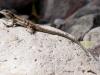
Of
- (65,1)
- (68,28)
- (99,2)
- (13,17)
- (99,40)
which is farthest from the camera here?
(65,1)

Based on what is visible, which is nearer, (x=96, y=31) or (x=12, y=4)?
(x=96, y=31)

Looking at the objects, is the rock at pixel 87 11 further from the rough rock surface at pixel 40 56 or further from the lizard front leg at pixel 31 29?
the rough rock surface at pixel 40 56

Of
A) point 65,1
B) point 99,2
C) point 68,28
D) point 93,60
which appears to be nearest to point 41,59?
point 93,60

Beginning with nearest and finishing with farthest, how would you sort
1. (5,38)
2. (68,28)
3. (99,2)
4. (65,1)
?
(5,38), (68,28), (99,2), (65,1)

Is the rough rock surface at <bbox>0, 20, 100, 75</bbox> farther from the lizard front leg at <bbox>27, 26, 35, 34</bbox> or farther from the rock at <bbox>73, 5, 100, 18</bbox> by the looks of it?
the rock at <bbox>73, 5, 100, 18</bbox>

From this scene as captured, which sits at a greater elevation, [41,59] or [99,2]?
[99,2]

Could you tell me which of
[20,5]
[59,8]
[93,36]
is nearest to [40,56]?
[93,36]

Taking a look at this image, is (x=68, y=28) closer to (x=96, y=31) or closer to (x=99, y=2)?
(x=96, y=31)

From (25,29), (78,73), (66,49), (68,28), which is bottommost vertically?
(78,73)

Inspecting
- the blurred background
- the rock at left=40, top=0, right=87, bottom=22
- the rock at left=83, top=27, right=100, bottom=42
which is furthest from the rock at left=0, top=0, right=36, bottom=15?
the rock at left=83, top=27, right=100, bottom=42
